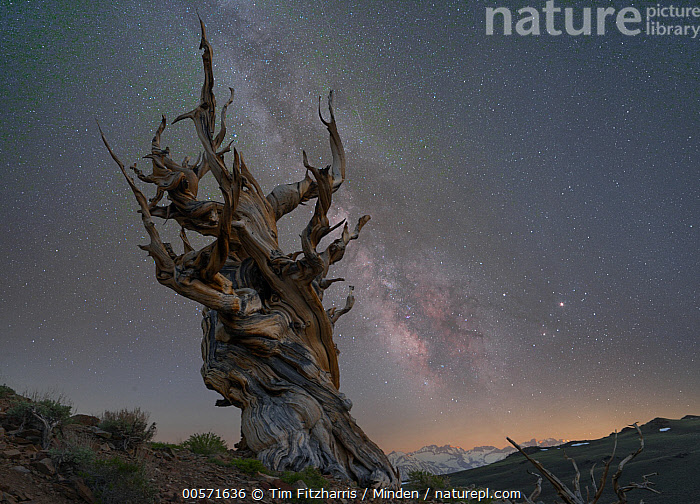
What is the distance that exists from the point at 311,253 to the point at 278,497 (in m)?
5.75

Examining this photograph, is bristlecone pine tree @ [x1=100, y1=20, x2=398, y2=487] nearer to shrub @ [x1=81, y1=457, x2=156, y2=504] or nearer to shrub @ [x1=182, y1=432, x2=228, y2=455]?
shrub @ [x1=182, y1=432, x2=228, y2=455]

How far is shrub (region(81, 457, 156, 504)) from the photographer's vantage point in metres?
5.72

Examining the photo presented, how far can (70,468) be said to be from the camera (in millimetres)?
6137

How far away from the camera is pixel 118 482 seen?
5801mm

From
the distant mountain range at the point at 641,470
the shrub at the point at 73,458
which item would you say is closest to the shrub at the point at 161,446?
the shrub at the point at 73,458

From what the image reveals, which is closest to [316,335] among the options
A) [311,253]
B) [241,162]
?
[311,253]

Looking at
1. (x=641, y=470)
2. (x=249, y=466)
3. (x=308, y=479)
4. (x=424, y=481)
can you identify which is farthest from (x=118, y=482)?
(x=641, y=470)

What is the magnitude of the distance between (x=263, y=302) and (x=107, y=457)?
19.2 ft

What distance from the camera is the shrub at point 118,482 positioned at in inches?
225

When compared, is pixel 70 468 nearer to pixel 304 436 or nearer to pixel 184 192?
pixel 304 436

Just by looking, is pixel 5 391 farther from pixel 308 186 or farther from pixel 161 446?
pixel 308 186

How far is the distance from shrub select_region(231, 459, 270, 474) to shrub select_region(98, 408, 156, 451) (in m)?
1.52

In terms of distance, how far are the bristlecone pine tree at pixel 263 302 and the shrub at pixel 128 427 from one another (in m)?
2.46

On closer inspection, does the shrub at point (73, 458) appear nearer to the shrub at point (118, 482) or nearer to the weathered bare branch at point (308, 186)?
the shrub at point (118, 482)
